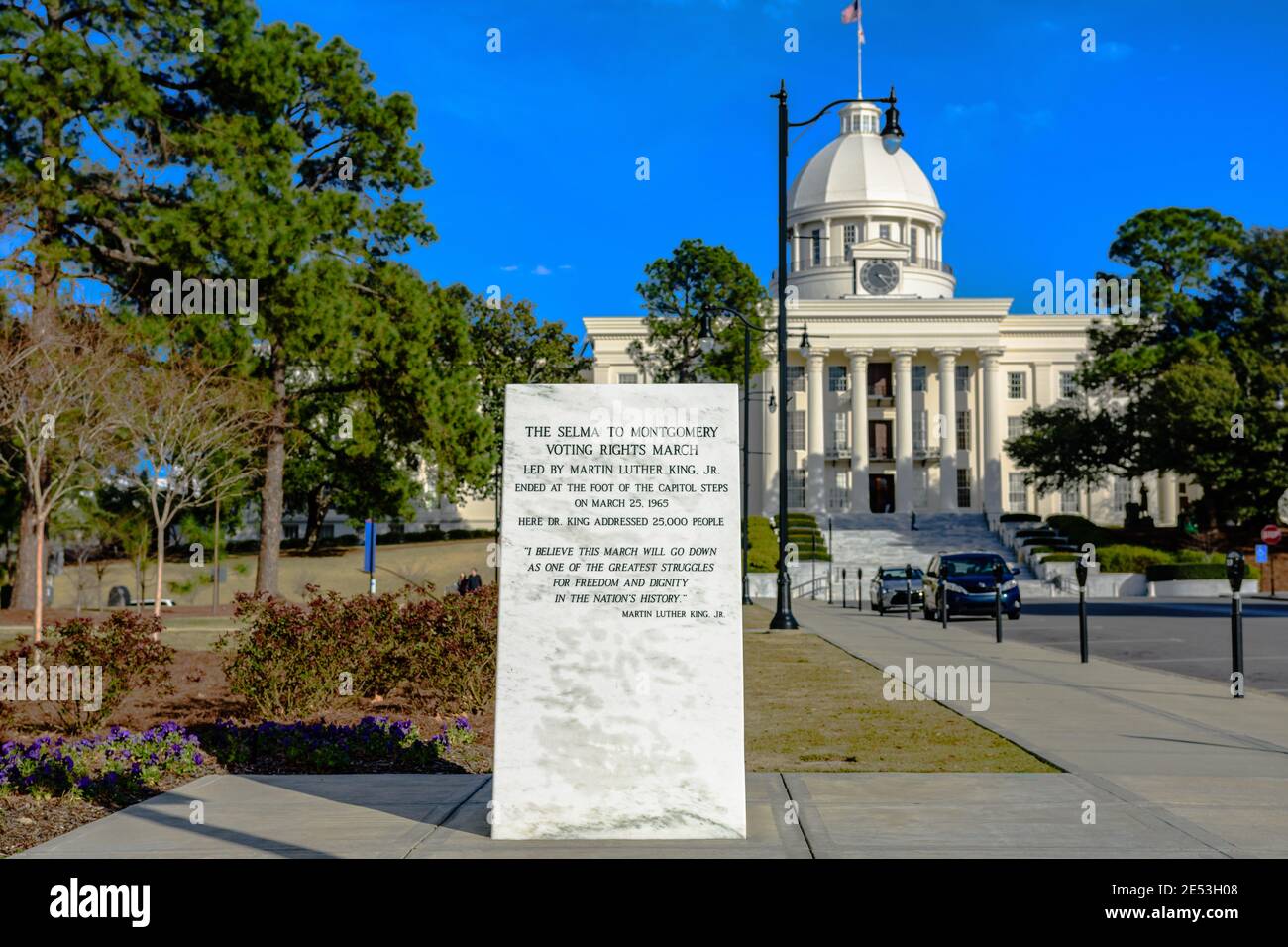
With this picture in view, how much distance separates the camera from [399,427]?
36.3 m

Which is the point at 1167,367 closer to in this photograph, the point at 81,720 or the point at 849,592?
the point at 849,592

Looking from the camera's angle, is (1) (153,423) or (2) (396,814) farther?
(1) (153,423)

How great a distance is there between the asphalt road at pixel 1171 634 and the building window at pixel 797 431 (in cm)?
4648

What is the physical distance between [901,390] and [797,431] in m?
7.06

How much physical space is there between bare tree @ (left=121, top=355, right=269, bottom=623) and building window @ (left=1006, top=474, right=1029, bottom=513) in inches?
2513

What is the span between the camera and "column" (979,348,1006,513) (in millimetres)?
81250

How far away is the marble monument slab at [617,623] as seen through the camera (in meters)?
6.53

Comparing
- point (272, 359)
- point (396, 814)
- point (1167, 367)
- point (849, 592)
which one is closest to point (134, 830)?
point (396, 814)

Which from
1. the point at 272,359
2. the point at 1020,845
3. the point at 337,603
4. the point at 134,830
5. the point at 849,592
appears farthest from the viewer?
the point at 849,592

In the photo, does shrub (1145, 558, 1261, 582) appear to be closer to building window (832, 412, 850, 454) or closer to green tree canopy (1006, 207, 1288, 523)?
green tree canopy (1006, 207, 1288, 523)

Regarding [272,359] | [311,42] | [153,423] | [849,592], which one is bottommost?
[849,592]

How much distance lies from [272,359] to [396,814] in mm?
28847

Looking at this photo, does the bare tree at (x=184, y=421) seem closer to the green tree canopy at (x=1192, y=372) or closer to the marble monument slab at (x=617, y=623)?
the marble monument slab at (x=617, y=623)

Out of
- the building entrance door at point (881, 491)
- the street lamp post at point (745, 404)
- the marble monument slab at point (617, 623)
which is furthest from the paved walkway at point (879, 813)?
the building entrance door at point (881, 491)
